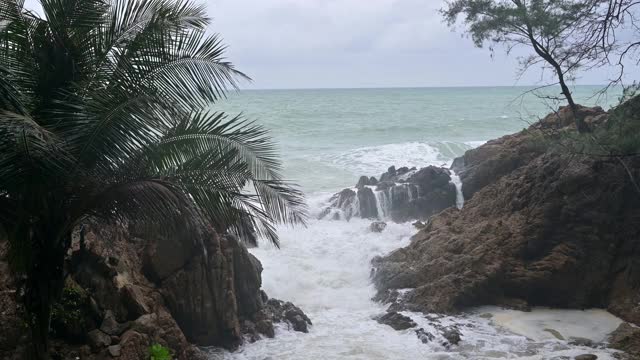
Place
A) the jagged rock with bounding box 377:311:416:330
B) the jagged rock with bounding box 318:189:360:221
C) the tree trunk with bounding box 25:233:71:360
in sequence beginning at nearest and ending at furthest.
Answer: the tree trunk with bounding box 25:233:71:360 < the jagged rock with bounding box 377:311:416:330 < the jagged rock with bounding box 318:189:360:221

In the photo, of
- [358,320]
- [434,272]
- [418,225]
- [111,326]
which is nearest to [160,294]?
[111,326]

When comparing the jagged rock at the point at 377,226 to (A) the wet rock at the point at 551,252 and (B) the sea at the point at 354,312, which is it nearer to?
(B) the sea at the point at 354,312

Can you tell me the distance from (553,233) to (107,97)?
9.93m

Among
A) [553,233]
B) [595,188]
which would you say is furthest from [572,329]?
[595,188]

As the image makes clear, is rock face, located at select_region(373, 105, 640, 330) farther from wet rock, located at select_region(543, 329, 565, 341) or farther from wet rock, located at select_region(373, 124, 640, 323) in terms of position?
wet rock, located at select_region(543, 329, 565, 341)

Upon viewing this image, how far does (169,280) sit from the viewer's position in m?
9.76

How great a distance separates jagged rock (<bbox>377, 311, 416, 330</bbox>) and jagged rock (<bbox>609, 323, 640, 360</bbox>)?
11.1 feet

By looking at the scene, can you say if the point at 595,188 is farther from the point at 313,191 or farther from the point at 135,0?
the point at 313,191

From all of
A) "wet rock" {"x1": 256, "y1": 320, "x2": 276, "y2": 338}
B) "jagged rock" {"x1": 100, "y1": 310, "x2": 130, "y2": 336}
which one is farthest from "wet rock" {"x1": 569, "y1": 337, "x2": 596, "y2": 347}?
"jagged rock" {"x1": 100, "y1": 310, "x2": 130, "y2": 336}

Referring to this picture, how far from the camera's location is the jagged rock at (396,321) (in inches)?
444

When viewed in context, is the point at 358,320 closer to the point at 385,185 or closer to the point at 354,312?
the point at 354,312

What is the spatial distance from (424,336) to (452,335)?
19.2 inches

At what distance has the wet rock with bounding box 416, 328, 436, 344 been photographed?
414 inches

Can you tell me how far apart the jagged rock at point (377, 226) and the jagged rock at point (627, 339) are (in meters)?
8.85
